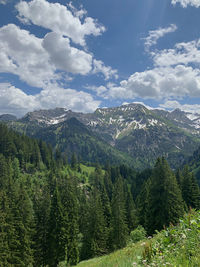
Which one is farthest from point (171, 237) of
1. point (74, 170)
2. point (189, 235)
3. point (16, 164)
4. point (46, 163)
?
point (74, 170)

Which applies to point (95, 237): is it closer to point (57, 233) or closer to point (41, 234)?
point (57, 233)

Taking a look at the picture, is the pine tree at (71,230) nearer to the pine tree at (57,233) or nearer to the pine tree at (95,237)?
the pine tree at (57,233)

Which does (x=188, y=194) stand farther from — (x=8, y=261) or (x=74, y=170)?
(x=74, y=170)

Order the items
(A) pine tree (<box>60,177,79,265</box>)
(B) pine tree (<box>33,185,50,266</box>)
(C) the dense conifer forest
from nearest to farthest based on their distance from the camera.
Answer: (C) the dense conifer forest → (A) pine tree (<box>60,177,79,265</box>) → (B) pine tree (<box>33,185,50,266</box>)

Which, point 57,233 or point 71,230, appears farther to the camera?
point 71,230

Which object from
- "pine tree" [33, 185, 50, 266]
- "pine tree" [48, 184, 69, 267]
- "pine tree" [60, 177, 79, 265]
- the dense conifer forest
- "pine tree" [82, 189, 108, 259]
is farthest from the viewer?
"pine tree" [33, 185, 50, 266]

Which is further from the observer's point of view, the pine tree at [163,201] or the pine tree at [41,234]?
the pine tree at [41,234]

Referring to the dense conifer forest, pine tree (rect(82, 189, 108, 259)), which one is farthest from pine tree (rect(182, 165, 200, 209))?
pine tree (rect(82, 189, 108, 259))

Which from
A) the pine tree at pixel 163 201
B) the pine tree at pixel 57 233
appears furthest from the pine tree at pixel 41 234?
the pine tree at pixel 163 201

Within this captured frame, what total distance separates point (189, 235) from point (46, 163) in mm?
127623

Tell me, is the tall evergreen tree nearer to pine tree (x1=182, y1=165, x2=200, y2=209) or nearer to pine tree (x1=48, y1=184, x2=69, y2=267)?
pine tree (x1=182, y1=165, x2=200, y2=209)

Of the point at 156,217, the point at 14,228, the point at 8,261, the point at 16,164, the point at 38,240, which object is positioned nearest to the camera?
the point at 156,217

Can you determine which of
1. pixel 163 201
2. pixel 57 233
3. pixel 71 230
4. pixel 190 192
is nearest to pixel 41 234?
pixel 57 233

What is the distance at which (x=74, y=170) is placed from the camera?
14462 cm
